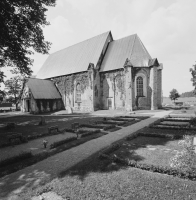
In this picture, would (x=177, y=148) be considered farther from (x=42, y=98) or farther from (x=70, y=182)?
(x=42, y=98)

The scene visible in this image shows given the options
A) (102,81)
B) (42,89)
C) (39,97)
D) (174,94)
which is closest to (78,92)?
(102,81)

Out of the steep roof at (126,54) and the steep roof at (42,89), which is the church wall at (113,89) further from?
the steep roof at (42,89)

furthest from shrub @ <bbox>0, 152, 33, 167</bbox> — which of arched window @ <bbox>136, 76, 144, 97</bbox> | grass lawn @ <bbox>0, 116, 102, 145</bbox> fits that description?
arched window @ <bbox>136, 76, 144, 97</bbox>

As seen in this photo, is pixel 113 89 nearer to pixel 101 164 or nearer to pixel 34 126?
pixel 34 126

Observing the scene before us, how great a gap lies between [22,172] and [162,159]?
6.03 m

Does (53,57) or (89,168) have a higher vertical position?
(53,57)

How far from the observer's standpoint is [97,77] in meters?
30.2

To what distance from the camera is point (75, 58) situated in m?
35.6

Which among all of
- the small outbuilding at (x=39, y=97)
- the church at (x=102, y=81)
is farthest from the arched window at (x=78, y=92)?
the small outbuilding at (x=39, y=97)

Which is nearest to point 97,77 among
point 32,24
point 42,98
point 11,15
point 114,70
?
point 114,70

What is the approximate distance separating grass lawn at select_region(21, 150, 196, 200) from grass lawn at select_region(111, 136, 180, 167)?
114cm

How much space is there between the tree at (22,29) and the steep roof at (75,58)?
1563 cm

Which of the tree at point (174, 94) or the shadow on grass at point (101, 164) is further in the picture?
the tree at point (174, 94)

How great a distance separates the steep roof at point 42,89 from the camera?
99.6 feet
